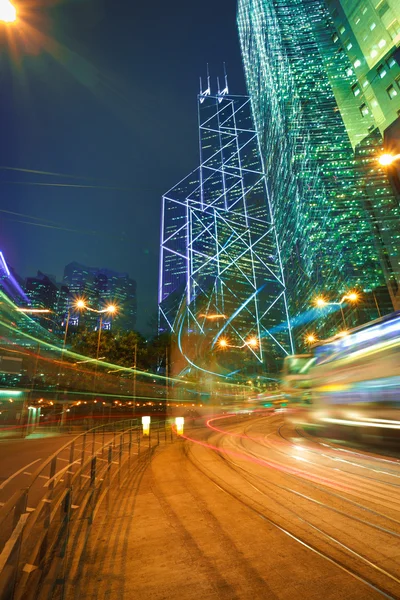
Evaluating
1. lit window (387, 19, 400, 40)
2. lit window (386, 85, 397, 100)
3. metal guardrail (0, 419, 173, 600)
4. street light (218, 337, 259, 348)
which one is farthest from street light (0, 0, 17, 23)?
Answer: lit window (387, 19, 400, 40)

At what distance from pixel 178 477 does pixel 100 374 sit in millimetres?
29948

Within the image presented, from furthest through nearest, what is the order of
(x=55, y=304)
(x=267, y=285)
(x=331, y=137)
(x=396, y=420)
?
(x=55, y=304), (x=267, y=285), (x=331, y=137), (x=396, y=420)

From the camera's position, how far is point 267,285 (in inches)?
2181

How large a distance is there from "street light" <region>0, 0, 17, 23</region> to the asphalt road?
24.8ft

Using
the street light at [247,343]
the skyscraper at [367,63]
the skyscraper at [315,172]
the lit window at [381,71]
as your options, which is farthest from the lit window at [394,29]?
the street light at [247,343]

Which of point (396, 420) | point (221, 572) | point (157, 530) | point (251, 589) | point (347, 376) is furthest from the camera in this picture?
point (347, 376)

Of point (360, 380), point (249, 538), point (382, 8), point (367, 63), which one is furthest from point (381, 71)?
point (249, 538)

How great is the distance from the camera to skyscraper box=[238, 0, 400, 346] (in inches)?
1489

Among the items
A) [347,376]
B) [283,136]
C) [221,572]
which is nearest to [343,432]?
[347,376]

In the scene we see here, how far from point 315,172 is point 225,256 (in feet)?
73.0

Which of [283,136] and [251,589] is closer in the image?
[251,589]

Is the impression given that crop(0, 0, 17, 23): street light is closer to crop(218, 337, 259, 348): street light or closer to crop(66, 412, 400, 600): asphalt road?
crop(66, 412, 400, 600): asphalt road

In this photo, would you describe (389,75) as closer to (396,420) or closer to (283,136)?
(283,136)

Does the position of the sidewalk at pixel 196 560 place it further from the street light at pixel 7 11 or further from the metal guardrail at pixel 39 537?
the street light at pixel 7 11
